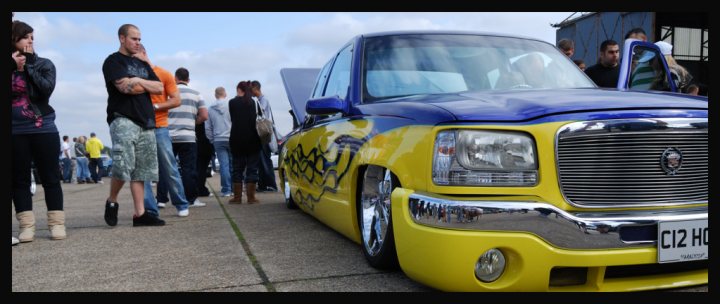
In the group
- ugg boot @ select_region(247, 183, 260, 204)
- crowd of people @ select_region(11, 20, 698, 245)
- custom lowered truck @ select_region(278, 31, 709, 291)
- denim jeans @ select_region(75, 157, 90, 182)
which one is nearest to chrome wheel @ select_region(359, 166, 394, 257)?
custom lowered truck @ select_region(278, 31, 709, 291)

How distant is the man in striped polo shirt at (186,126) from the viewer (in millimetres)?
5883

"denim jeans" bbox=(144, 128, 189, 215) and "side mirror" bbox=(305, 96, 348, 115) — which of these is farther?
"denim jeans" bbox=(144, 128, 189, 215)

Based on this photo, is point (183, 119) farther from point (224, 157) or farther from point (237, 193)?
point (224, 157)

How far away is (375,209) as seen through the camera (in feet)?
9.24

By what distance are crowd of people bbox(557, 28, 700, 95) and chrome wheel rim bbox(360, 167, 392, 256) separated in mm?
1955

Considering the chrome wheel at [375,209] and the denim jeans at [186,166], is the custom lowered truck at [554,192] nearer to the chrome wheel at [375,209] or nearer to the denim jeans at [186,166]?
the chrome wheel at [375,209]

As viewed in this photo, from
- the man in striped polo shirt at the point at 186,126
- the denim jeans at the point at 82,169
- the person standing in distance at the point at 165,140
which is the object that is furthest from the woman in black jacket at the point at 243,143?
the denim jeans at the point at 82,169

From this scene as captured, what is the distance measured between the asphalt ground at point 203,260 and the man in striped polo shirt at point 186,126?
120 cm

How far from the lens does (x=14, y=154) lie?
3854 mm

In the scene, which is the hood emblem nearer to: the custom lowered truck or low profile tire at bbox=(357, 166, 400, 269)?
A: the custom lowered truck

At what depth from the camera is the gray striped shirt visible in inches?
231

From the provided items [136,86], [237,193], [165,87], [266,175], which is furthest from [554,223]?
[266,175]

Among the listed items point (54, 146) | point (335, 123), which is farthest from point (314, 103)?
point (54, 146)
